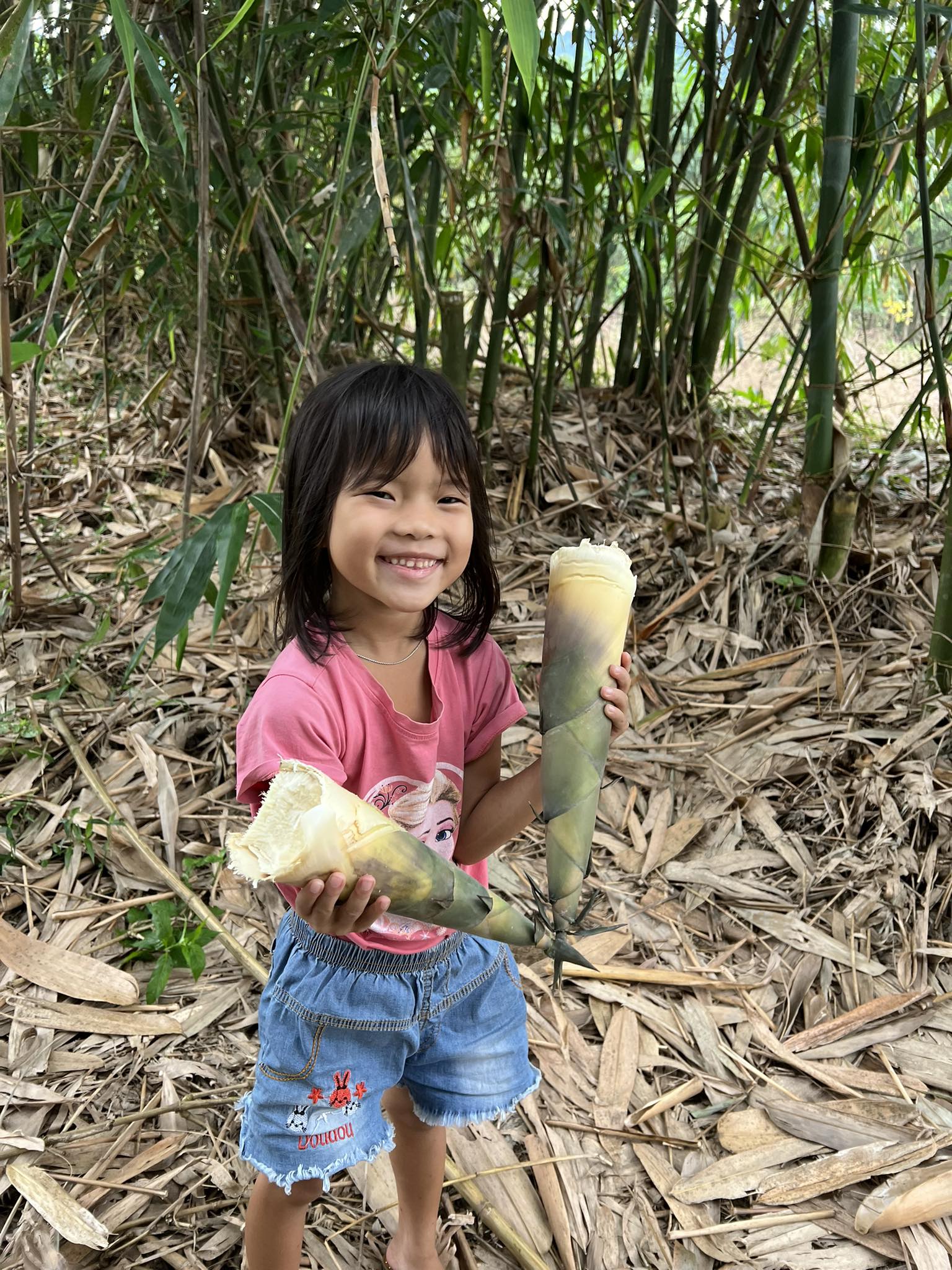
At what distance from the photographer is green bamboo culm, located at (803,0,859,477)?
4.82 ft

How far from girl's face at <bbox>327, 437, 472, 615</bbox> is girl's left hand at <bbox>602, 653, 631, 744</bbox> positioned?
0.54 ft

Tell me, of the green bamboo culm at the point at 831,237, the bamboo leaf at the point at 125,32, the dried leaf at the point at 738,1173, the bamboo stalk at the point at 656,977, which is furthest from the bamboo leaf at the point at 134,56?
the dried leaf at the point at 738,1173

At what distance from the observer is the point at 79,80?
1863 mm

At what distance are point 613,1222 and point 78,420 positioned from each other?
2069 mm

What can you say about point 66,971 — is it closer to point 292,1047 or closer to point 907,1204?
point 292,1047

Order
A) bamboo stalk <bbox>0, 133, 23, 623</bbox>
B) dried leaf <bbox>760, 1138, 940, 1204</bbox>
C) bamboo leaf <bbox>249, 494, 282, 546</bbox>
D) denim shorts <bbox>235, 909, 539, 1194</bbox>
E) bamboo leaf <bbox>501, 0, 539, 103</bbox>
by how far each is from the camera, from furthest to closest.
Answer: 1. bamboo stalk <bbox>0, 133, 23, 623</bbox>
2. bamboo leaf <bbox>249, 494, 282, 546</bbox>
3. dried leaf <bbox>760, 1138, 940, 1204</bbox>
4. denim shorts <bbox>235, 909, 539, 1194</bbox>
5. bamboo leaf <bbox>501, 0, 539, 103</bbox>

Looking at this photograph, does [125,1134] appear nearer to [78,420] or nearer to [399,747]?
[399,747]

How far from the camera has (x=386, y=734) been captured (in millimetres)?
924

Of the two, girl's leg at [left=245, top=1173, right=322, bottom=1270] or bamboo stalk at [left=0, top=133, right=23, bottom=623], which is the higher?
bamboo stalk at [left=0, top=133, right=23, bottom=623]

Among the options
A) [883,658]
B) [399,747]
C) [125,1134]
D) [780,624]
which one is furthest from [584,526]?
[125,1134]

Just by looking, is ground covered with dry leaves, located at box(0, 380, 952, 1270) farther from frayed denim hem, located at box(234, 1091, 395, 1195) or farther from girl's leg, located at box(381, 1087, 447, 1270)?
frayed denim hem, located at box(234, 1091, 395, 1195)

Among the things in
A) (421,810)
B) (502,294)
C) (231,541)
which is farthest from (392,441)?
(502,294)

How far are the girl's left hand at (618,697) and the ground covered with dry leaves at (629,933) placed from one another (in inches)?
8.6

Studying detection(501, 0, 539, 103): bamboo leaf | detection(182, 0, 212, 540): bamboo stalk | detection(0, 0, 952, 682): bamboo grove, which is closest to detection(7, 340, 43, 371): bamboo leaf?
detection(0, 0, 952, 682): bamboo grove
